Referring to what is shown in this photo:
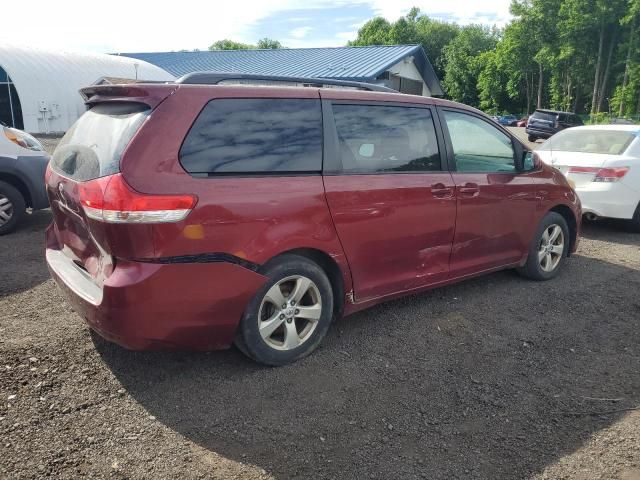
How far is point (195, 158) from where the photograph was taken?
2920 millimetres

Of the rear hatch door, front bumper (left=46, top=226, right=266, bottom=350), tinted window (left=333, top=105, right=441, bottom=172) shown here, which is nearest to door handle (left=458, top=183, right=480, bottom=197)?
tinted window (left=333, top=105, right=441, bottom=172)

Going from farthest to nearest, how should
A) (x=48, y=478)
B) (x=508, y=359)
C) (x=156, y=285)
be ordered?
(x=508, y=359)
(x=156, y=285)
(x=48, y=478)

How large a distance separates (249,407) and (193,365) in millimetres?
Answer: 621

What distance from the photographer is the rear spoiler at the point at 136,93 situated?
9.64 ft

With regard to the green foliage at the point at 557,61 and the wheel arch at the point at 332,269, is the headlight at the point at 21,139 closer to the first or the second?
the wheel arch at the point at 332,269

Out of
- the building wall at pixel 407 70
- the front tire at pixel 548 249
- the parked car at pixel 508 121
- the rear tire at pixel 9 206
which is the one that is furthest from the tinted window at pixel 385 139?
the parked car at pixel 508 121

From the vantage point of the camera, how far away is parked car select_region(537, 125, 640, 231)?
23.0ft

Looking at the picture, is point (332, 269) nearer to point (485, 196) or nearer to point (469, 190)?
point (469, 190)

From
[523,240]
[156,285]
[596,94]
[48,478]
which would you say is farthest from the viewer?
[596,94]

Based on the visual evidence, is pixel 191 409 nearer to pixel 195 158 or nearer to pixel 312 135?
pixel 195 158

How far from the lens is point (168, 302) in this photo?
9.33ft

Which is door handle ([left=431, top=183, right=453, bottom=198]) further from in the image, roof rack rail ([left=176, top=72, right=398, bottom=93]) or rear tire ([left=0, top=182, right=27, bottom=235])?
rear tire ([left=0, top=182, right=27, bottom=235])

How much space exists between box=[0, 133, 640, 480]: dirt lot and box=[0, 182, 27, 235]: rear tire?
2437mm

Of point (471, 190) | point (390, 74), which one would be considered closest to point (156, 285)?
point (471, 190)
